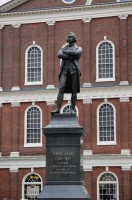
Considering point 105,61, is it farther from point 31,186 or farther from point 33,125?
point 31,186

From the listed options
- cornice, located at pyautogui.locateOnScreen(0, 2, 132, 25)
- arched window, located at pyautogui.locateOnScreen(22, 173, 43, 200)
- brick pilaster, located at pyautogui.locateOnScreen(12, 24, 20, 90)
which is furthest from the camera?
brick pilaster, located at pyautogui.locateOnScreen(12, 24, 20, 90)

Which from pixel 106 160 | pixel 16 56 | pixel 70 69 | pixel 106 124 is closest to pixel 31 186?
pixel 106 160

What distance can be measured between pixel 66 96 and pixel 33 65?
3.36 m

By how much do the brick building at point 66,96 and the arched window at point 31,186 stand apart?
0.21ft

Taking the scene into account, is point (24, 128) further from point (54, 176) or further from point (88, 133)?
point (54, 176)

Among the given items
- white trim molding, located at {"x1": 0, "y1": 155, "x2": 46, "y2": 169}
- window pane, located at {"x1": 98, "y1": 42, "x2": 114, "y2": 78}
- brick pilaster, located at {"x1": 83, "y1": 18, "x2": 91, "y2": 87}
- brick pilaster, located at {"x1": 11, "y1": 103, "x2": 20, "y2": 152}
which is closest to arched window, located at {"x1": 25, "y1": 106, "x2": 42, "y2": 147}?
brick pilaster, located at {"x1": 11, "y1": 103, "x2": 20, "y2": 152}

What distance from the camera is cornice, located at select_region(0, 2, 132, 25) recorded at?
3594 centimetres

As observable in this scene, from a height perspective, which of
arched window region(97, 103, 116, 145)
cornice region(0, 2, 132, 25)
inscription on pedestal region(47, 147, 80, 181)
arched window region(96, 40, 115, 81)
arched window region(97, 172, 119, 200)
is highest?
cornice region(0, 2, 132, 25)

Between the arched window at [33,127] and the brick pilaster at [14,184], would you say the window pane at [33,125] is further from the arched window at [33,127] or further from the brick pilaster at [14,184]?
the brick pilaster at [14,184]

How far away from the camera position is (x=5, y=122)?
36688 mm

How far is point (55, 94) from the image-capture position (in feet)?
118

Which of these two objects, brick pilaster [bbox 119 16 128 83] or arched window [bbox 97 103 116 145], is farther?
brick pilaster [bbox 119 16 128 83]

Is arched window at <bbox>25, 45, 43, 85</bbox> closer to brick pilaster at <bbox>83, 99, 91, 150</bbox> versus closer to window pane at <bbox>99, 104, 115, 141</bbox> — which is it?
brick pilaster at <bbox>83, 99, 91, 150</bbox>

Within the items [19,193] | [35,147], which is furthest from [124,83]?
[19,193]
